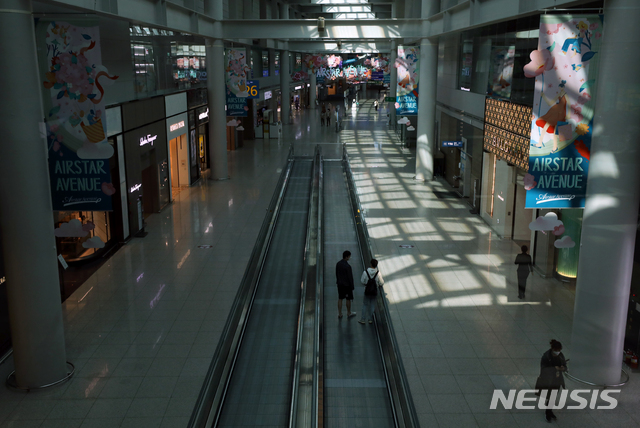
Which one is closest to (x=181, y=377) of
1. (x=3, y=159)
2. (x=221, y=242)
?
(x=3, y=159)

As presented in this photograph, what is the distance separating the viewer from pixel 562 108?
7.69 meters

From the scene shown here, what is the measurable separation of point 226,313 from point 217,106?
591 inches

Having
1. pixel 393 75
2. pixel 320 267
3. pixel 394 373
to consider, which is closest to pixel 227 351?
pixel 394 373

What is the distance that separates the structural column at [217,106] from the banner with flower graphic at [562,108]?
56.4 ft

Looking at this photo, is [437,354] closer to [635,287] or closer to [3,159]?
[635,287]

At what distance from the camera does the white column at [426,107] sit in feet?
73.7

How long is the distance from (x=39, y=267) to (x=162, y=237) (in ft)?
24.9

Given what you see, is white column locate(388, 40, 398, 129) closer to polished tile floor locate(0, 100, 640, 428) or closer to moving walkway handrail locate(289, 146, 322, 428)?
polished tile floor locate(0, 100, 640, 428)

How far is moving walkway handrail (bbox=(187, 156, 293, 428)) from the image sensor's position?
6309 mm

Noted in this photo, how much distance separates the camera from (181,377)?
8.29 meters

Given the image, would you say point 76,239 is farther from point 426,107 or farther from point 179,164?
point 426,107

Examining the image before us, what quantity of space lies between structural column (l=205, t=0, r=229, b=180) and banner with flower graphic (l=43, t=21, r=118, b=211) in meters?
15.2

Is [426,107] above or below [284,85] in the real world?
below

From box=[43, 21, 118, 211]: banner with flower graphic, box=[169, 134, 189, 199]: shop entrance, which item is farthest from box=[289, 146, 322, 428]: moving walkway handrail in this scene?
box=[169, 134, 189, 199]: shop entrance
